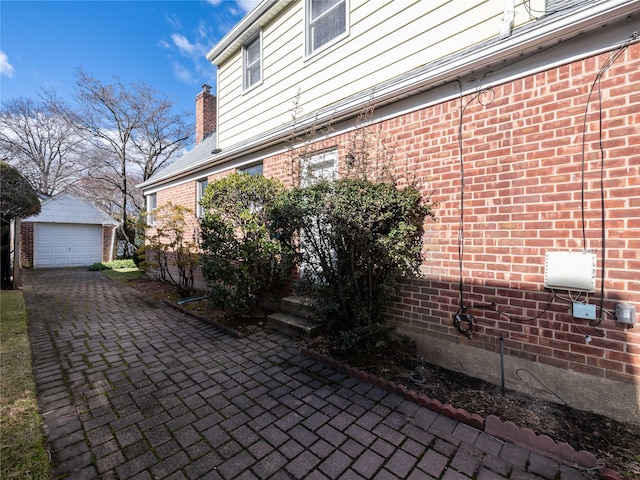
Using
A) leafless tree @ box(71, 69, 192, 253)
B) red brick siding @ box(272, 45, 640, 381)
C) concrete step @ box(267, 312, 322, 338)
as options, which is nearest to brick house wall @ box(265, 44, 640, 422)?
red brick siding @ box(272, 45, 640, 381)

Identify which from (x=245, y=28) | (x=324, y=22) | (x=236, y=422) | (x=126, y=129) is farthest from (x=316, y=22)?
(x=126, y=129)

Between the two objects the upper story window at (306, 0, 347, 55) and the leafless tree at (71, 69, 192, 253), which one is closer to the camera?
the upper story window at (306, 0, 347, 55)

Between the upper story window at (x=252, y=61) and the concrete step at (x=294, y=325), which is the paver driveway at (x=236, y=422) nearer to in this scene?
the concrete step at (x=294, y=325)

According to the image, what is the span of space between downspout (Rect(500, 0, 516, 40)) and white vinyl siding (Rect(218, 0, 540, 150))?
61mm

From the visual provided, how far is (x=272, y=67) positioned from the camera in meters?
6.09

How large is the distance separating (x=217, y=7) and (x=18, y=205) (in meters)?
7.54

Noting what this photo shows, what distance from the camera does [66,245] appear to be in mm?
14641

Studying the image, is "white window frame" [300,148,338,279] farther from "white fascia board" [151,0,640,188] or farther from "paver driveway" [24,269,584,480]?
"paver driveway" [24,269,584,480]

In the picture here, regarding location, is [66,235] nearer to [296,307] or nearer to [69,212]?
[69,212]

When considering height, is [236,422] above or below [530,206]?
below

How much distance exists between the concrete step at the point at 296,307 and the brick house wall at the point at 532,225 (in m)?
1.46

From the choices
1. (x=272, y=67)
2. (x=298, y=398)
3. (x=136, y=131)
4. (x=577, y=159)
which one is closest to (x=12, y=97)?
(x=136, y=131)

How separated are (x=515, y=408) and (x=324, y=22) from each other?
632 cm

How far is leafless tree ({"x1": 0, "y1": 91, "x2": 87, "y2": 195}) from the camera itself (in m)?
17.7
